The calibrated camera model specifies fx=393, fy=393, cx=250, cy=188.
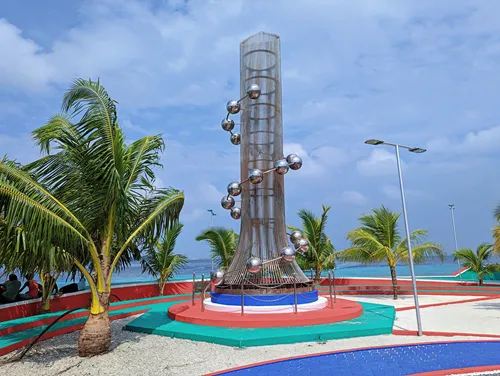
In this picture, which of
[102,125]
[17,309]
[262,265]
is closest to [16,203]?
[102,125]

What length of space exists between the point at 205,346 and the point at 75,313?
19.3 feet

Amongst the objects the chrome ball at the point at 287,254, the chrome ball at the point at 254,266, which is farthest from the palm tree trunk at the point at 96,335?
the chrome ball at the point at 287,254

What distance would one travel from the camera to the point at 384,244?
1836 centimetres

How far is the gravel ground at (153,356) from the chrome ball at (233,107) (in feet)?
27.2

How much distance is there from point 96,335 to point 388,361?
19.4 ft

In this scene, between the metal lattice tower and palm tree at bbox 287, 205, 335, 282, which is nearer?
the metal lattice tower

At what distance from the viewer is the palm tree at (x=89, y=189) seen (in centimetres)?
772

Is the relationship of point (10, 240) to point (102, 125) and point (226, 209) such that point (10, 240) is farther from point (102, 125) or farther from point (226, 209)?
point (226, 209)

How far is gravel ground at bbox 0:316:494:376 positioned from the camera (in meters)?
7.54

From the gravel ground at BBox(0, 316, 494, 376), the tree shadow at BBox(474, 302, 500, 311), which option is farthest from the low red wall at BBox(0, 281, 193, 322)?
the tree shadow at BBox(474, 302, 500, 311)

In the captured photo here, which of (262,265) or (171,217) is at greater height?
(171,217)

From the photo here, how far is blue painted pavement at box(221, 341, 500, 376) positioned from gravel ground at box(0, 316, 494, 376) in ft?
2.29

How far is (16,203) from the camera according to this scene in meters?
7.03

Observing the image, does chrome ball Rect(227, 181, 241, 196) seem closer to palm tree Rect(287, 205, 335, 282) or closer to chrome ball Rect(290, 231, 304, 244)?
chrome ball Rect(290, 231, 304, 244)
